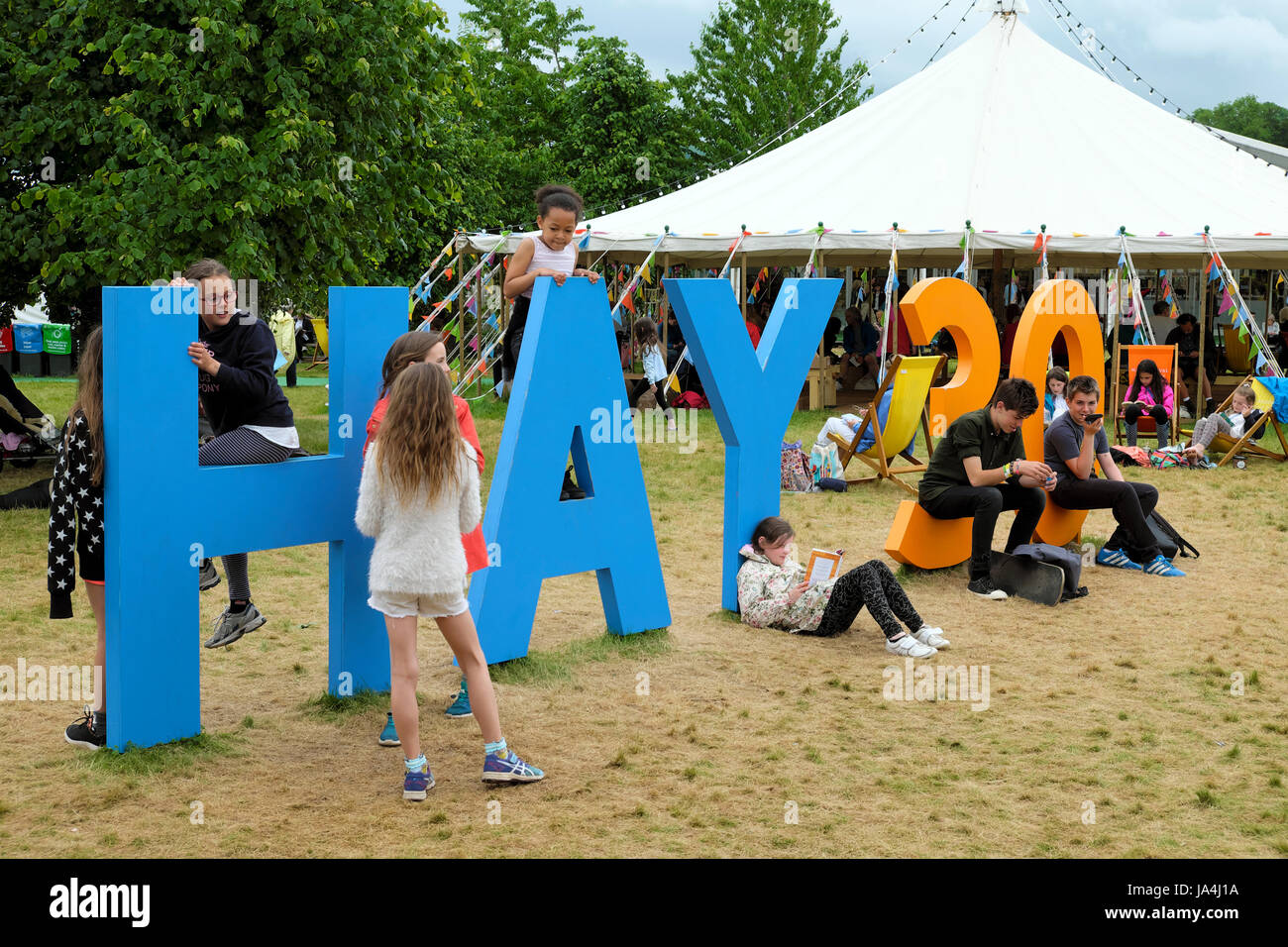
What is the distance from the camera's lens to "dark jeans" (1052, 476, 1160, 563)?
8.33 meters

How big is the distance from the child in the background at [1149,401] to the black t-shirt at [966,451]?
21.0 feet

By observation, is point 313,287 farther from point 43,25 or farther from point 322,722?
point 322,722

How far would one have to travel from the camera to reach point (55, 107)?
11.2 m

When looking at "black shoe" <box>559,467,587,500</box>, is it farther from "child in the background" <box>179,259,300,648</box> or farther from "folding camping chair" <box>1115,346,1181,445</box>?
"folding camping chair" <box>1115,346,1181,445</box>

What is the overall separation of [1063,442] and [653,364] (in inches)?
296

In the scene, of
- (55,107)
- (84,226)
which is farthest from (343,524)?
(55,107)

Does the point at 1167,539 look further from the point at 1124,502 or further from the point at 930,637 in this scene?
the point at 930,637

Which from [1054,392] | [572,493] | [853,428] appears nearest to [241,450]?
[572,493]

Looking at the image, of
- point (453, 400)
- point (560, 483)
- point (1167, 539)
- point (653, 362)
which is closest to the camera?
point (453, 400)

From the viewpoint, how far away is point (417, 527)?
4.43 metres

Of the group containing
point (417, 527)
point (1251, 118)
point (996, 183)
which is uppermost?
point (1251, 118)

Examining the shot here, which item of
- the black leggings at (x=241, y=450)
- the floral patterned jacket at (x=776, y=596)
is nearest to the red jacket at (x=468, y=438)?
the black leggings at (x=241, y=450)

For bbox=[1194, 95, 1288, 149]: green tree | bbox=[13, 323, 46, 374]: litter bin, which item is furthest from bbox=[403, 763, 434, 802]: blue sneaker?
bbox=[1194, 95, 1288, 149]: green tree
